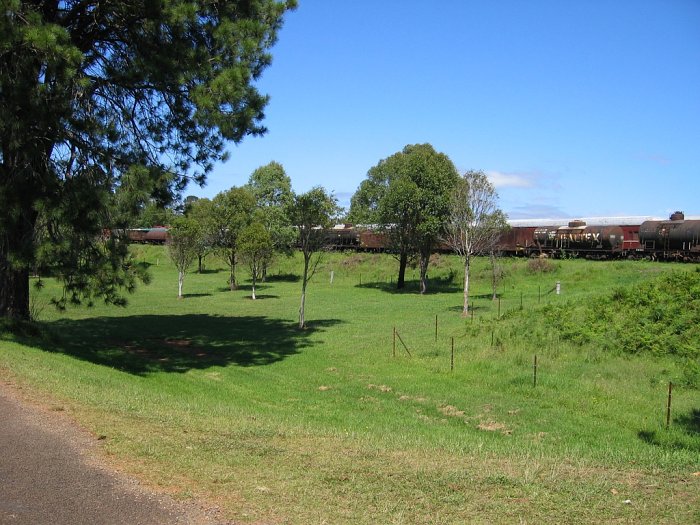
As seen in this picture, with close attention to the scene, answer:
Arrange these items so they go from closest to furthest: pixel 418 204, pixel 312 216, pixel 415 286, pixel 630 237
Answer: pixel 312 216
pixel 418 204
pixel 630 237
pixel 415 286

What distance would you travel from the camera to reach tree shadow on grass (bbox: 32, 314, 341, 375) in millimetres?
17016

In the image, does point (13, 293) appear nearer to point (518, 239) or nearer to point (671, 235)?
point (671, 235)

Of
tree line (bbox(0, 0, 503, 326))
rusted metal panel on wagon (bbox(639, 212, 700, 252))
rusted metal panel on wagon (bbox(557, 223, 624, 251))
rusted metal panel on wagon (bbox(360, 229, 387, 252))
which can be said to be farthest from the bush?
tree line (bbox(0, 0, 503, 326))

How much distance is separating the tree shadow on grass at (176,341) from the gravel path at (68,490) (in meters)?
8.69

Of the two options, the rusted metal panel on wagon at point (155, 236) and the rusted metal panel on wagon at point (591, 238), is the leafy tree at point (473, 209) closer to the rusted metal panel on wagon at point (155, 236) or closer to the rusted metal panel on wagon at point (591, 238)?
the rusted metal panel on wagon at point (591, 238)

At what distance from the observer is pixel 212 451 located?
6914mm

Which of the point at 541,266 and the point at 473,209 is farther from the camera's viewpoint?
the point at 541,266

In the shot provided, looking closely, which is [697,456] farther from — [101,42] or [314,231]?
[314,231]

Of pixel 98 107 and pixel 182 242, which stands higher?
pixel 98 107

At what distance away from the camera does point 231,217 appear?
1903 inches

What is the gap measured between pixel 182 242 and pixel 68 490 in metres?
39.2

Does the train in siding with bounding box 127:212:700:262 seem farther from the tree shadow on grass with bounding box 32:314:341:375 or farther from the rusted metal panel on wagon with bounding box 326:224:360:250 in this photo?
the tree shadow on grass with bounding box 32:314:341:375

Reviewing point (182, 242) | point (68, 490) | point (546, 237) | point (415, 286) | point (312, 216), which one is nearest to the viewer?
point (68, 490)

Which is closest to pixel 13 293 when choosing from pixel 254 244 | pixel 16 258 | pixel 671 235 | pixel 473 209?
pixel 16 258
